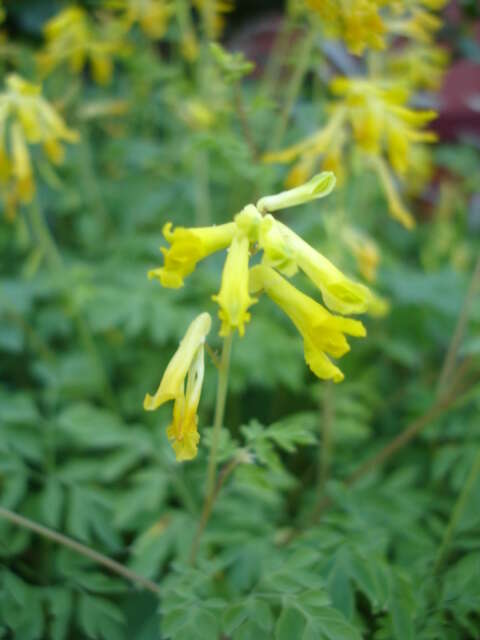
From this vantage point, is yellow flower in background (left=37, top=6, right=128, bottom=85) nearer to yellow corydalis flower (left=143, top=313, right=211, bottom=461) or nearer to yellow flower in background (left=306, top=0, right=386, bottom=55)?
yellow flower in background (left=306, top=0, right=386, bottom=55)

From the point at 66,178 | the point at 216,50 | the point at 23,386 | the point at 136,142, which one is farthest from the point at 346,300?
the point at 66,178

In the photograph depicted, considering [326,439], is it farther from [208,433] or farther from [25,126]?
[25,126]

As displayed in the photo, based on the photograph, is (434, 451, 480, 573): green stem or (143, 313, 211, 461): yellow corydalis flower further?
(434, 451, 480, 573): green stem

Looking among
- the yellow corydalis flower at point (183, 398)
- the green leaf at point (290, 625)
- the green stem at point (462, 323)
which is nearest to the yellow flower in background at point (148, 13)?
the green stem at point (462, 323)

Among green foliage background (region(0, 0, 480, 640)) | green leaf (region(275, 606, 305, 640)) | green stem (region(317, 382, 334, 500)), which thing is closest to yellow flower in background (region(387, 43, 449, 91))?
green foliage background (region(0, 0, 480, 640))

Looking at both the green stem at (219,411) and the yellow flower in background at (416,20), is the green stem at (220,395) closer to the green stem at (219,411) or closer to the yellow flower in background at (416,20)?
the green stem at (219,411)

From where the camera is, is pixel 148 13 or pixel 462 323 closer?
pixel 462 323

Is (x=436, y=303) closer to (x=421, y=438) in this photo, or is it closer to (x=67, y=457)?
(x=421, y=438)

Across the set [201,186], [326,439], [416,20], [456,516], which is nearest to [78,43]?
[201,186]
